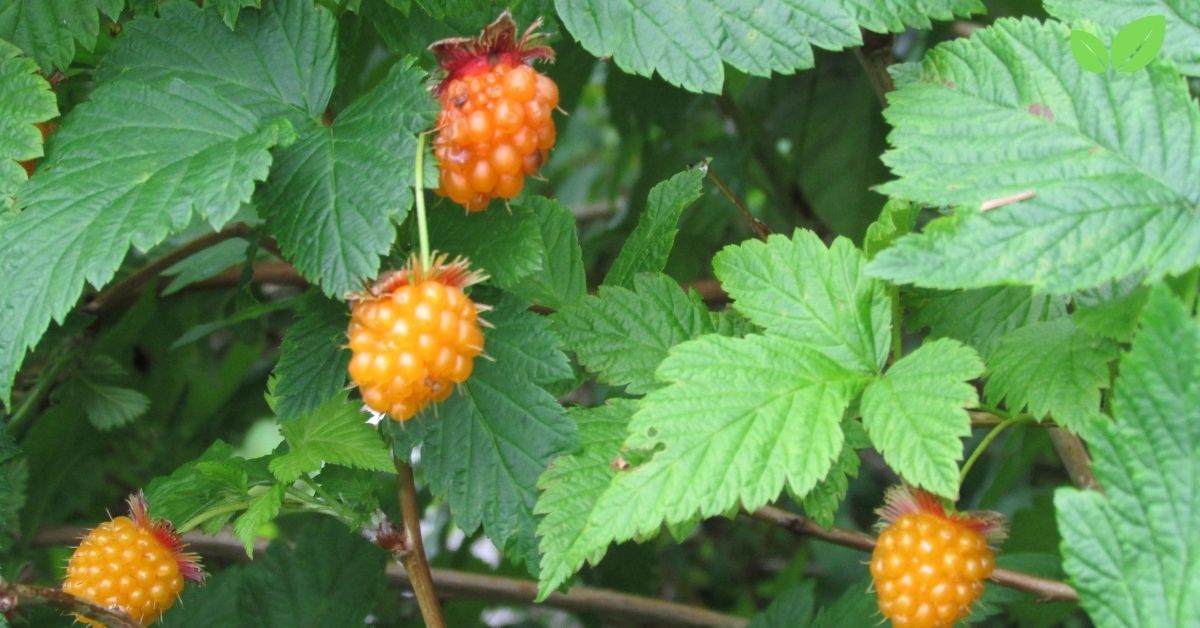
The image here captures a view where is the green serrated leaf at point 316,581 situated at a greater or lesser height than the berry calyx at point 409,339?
lesser

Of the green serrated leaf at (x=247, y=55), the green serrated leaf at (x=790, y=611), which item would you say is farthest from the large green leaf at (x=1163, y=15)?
the green serrated leaf at (x=790, y=611)

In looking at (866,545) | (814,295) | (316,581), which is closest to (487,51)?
(814,295)

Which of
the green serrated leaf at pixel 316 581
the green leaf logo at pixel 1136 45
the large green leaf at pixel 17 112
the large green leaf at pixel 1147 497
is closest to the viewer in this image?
the large green leaf at pixel 1147 497

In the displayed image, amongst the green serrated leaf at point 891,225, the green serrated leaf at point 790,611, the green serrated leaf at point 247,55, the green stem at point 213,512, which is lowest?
the green serrated leaf at point 790,611

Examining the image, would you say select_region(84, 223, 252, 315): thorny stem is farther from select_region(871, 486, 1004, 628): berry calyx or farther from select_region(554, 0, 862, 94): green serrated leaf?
select_region(871, 486, 1004, 628): berry calyx

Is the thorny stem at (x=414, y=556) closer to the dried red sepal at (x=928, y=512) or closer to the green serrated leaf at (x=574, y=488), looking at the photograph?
the green serrated leaf at (x=574, y=488)

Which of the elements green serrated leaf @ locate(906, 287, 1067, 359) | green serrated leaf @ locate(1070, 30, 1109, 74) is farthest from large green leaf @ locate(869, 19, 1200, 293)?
green serrated leaf @ locate(906, 287, 1067, 359)
